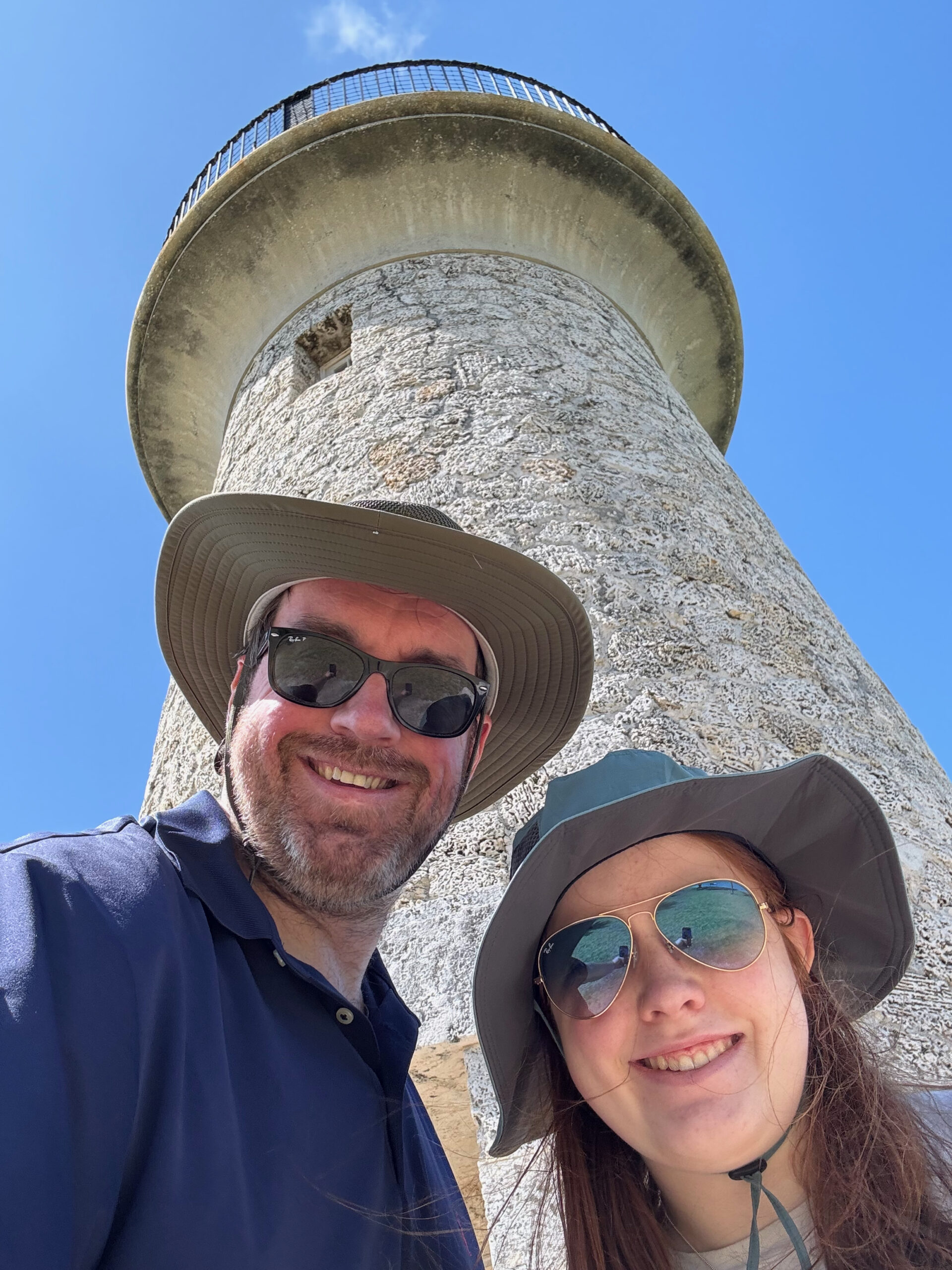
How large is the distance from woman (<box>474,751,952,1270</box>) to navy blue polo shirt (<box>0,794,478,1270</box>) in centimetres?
22

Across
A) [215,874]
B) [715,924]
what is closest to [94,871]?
[215,874]

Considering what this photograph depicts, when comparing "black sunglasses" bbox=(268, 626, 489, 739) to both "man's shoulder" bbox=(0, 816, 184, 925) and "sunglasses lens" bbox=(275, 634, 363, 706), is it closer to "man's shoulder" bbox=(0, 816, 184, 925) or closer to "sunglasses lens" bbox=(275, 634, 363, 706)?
"sunglasses lens" bbox=(275, 634, 363, 706)

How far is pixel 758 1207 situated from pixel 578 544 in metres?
1.91

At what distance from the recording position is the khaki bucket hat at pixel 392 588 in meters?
1.71

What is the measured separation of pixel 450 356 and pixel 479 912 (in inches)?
98.5

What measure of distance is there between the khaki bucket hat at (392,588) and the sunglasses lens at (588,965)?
2.45 ft

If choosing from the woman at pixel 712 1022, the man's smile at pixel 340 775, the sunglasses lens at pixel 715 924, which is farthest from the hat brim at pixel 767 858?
the man's smile at pixel 340 775

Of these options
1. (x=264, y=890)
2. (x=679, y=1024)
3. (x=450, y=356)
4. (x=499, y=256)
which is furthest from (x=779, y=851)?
(x=499, y=256)

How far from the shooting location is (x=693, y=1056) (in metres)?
1.15

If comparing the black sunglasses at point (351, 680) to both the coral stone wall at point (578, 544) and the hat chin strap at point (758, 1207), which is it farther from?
the hat chin strap at point (758, 1207)

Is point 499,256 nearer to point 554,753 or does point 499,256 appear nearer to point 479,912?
point 554,753

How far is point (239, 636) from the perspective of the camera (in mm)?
1947

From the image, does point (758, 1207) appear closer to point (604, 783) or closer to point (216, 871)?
point (604, 783)

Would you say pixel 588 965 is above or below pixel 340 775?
Result: below
